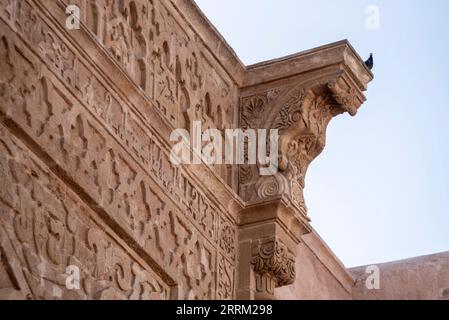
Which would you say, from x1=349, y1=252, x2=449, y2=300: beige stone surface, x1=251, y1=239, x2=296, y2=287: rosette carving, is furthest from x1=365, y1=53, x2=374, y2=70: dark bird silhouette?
x1=349, y1=252, x2=449, y2=300: beige stone surface

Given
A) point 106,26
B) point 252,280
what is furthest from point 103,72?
point 252,280

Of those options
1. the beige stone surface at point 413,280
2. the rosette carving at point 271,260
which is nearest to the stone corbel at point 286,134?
the rosette carving at point 271,260

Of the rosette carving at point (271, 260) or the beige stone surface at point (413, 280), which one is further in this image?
the beige stone surface at point (413, 280)

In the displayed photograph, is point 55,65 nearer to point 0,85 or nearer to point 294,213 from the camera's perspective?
point 0,85

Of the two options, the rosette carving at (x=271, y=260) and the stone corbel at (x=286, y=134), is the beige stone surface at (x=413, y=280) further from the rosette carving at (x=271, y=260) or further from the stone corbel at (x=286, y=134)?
the rosette carving at (x=271, y=260)

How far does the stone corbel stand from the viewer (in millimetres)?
9055

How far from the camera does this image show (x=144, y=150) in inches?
324

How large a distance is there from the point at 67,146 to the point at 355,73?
217cm

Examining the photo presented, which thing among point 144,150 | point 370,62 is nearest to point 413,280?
point 370,62

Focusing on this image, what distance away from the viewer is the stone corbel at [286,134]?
9.05 metres

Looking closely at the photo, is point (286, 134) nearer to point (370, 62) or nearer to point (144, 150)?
point (370, 62)

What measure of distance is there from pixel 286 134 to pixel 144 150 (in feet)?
3.98

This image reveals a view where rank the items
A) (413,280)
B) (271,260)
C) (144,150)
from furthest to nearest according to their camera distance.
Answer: (413,280)
(271,260)
(144,150)

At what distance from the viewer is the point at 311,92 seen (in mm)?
9234
